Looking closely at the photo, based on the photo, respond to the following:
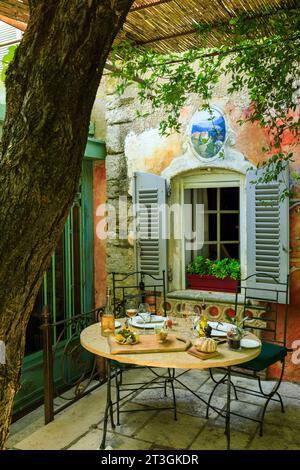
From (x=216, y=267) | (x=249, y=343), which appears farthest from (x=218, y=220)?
(x=249, y=343)

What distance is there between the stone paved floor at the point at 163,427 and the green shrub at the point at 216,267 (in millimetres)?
1319

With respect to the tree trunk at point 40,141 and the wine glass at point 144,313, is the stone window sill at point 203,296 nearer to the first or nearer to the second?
the wine glass at point 144,313

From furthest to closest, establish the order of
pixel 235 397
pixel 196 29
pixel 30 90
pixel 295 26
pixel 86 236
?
pixel 86 236 → pixel 235 397 → pixel 196 29 → pixel 295 26 → pixel 30 90

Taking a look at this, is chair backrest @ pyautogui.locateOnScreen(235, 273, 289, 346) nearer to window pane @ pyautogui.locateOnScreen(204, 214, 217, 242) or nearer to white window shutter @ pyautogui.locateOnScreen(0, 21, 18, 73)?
window pane @ pyautogui.locateOnScreen(204, 214, 217, 242)

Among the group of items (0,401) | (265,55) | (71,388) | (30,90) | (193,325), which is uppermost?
(265,55)

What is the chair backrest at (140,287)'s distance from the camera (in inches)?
206

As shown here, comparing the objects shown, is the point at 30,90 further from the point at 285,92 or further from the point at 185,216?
the point at 185,216

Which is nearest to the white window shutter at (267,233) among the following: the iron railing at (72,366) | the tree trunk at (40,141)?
the iron railing at (72,366)

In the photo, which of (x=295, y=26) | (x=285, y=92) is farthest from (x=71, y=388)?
(x=295, y=26)

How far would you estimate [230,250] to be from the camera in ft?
17.5

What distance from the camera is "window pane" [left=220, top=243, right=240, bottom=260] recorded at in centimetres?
530

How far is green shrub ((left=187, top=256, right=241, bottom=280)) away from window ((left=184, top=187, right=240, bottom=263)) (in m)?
0.13

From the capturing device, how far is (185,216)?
17.7 ft

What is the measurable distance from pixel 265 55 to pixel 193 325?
90.6 inches
